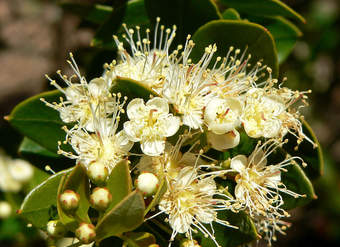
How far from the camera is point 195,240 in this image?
1484 millimetres

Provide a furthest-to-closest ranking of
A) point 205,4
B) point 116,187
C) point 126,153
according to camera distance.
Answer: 1. point 205,4
2. point 126,153
3. point 116,187

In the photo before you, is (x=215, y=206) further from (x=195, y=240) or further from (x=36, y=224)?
(x=36, y=224)

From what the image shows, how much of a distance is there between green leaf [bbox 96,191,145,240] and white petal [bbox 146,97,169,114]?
35 cm

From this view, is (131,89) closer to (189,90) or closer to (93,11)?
(189,90)

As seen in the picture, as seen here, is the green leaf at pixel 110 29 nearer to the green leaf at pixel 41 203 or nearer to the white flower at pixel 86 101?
the white flower at pixel 86 101

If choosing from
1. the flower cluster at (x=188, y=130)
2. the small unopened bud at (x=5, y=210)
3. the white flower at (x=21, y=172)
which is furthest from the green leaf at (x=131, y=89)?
the small unopened bud at (x=5, y=210)

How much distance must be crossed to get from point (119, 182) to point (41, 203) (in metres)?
0.37

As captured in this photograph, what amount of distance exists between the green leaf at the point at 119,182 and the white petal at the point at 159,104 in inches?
9.1

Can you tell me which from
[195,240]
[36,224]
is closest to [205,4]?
[195,240]

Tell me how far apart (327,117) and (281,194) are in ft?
8.77

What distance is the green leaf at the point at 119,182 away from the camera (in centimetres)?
123

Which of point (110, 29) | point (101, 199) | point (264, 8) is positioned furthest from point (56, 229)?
point (264, 8)

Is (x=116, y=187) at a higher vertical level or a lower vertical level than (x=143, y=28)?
lower

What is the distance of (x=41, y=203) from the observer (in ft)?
4.81
